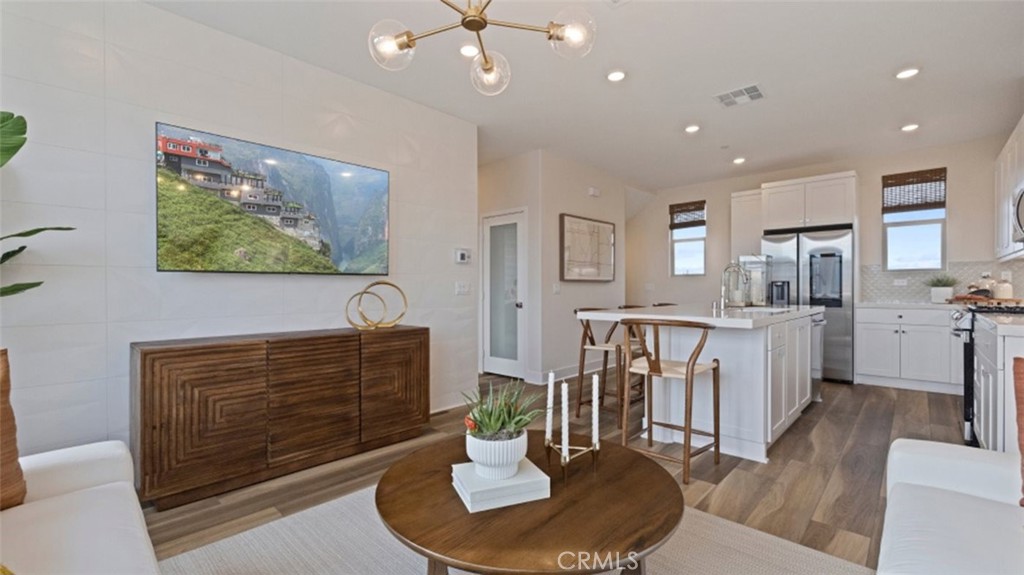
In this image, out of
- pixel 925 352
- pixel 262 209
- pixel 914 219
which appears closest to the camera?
pixel 262 209

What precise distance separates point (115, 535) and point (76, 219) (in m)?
1.87

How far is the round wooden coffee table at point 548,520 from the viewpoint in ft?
3.39

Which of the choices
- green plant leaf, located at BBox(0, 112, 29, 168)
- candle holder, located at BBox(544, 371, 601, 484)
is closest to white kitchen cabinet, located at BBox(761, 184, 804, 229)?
candle holder, located at BBox(544, 371, 601, 484)

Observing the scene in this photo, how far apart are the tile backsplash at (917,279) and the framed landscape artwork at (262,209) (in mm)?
5694

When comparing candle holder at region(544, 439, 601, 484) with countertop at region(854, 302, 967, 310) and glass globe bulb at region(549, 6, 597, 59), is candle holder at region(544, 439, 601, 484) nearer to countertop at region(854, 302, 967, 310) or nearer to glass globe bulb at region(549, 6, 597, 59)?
glass globe bulb at region(549, 6, 597, 59)

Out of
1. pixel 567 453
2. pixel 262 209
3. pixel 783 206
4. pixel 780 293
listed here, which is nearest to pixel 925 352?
pixel 780 293

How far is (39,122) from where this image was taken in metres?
2.19

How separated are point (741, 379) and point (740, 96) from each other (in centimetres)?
240

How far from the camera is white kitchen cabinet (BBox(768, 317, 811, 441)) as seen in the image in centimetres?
294

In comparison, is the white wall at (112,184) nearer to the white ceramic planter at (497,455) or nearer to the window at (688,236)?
the white ceramic planter at (497,455)

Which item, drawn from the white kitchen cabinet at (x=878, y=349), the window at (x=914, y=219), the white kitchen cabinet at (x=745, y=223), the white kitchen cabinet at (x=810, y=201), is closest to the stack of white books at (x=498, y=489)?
the white kitchen cabinet at (x=878, y=349)

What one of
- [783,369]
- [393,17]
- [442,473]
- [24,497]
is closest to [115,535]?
[24,497]

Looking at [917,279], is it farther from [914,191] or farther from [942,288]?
[914,191]

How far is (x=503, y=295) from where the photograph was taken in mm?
5555
